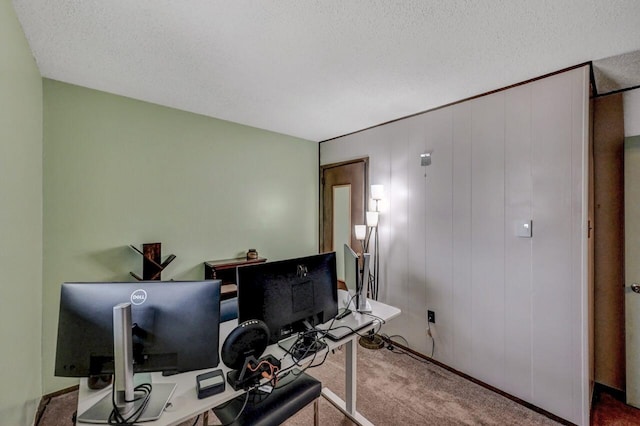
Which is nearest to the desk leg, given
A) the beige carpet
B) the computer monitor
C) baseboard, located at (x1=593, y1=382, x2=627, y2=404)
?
the beige carpet

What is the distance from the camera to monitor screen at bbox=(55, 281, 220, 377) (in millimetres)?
1010

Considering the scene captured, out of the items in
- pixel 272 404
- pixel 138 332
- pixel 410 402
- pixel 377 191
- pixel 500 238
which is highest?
pixel 377 191

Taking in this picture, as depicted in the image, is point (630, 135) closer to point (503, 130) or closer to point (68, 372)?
point (503, 130)

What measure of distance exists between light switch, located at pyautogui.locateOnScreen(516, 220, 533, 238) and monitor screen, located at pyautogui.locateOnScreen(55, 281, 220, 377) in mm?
2251

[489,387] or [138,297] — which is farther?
[489,387]

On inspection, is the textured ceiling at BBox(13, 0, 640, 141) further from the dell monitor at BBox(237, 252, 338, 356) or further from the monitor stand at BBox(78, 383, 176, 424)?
the monitor stand at BBox(78, 383, 176, 424)

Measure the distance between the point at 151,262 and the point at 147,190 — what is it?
687 millimetres

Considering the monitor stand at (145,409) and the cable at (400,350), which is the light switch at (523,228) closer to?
the cable at (400,350)

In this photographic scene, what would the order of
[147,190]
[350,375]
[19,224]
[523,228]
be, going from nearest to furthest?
1. [19,224]
2. [350,375]
3. [523,228]
4. [147,190]

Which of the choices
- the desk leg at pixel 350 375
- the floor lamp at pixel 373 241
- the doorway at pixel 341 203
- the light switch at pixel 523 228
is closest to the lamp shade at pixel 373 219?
the floor lamp at pixel 373 241

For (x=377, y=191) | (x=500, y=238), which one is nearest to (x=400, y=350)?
(x=500, y=238)

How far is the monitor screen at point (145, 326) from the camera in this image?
101cm

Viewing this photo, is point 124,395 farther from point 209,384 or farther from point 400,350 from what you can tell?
point 400,350

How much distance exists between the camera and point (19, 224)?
158cm
